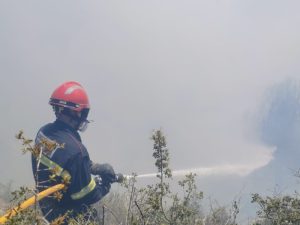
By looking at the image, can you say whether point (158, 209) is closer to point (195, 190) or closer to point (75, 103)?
point (195, 190)

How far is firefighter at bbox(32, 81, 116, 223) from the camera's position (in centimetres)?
476

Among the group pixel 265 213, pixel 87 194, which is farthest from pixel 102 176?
pixel 265 213

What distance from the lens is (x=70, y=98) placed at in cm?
559

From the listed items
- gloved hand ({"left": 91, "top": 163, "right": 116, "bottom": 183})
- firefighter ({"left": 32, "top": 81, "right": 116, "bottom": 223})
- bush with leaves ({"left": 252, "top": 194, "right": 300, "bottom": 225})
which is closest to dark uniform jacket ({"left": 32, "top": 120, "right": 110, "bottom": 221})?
firefighter ({"left": 32, "top": 81, "right": 116, "bottom": 223})

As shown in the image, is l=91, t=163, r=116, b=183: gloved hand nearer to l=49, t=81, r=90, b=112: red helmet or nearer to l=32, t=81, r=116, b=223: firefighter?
l=32, t=81, r=116, b=223: firefighter

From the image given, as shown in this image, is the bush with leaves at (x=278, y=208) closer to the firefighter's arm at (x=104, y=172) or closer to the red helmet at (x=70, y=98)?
the firefighter's arm at (x=104, y=172)

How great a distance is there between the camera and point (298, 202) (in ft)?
13.7

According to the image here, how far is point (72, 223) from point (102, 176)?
3.40 meters

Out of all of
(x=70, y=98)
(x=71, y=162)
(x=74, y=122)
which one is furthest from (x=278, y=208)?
(x=70, y=98)

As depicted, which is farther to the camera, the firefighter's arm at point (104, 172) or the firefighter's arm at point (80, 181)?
the firefighter's arm at point (104, 172)

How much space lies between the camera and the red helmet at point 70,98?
5.55m

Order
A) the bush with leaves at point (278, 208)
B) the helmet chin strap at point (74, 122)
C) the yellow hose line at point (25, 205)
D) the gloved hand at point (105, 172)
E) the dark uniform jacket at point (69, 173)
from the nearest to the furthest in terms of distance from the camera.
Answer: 1. the yellow hose line at point (25, 205)
2. the bush with leaves at point (278, 208)
3. the dark uniform jacket at point (69, 173)
4. the helmet chin strap at point (74, 122)
5. the gloved hand at point (105, 172)

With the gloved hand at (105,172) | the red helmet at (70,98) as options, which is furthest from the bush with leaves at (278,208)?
the red helmet at (70,98)

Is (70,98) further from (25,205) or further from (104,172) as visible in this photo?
(25,205)
